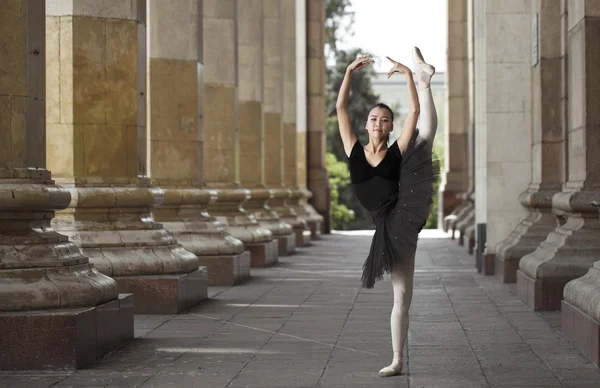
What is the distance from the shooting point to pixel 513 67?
63.9 ft

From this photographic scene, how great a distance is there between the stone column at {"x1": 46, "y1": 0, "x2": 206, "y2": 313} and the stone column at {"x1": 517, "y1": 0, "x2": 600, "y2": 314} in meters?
3.89

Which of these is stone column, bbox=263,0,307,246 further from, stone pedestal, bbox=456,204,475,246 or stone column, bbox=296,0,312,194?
stone column, bbox=296,0,312,194

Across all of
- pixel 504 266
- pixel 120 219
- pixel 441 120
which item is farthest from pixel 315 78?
pixel 441 120

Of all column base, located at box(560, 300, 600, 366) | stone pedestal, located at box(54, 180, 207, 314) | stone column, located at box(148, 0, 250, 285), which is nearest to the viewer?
column base, located at box(560, 300, 600, 366)

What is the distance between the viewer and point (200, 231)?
17406 millimetres

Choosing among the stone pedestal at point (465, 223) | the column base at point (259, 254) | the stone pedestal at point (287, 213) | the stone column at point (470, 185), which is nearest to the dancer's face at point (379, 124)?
the column base at point (259, 254)

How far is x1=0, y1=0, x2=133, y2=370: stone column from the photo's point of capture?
921 centimetres

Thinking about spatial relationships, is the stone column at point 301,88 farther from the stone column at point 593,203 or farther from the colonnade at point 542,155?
the stone column at point 593,203

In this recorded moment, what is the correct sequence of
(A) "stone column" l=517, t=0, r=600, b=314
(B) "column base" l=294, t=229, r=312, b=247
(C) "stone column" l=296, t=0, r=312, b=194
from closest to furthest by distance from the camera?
(A) "stone column" l=517, t=0, r=600, b=314 < (B) "column base" l=294, t=229, r=312, b=247 < (C) "stone column" l=296, t=0, r=312, b=194

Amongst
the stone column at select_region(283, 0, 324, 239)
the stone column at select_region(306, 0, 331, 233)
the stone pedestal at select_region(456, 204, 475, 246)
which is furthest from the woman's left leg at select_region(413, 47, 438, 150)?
the stone column at select_region(306, 0, 331, 233)

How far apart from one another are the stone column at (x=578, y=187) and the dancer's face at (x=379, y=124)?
395cm

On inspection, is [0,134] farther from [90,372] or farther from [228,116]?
[228,116]

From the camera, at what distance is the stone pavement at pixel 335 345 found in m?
8.88

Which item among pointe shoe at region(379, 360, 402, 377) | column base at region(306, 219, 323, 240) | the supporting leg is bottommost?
column base at region(306, 219, 323, 240)
